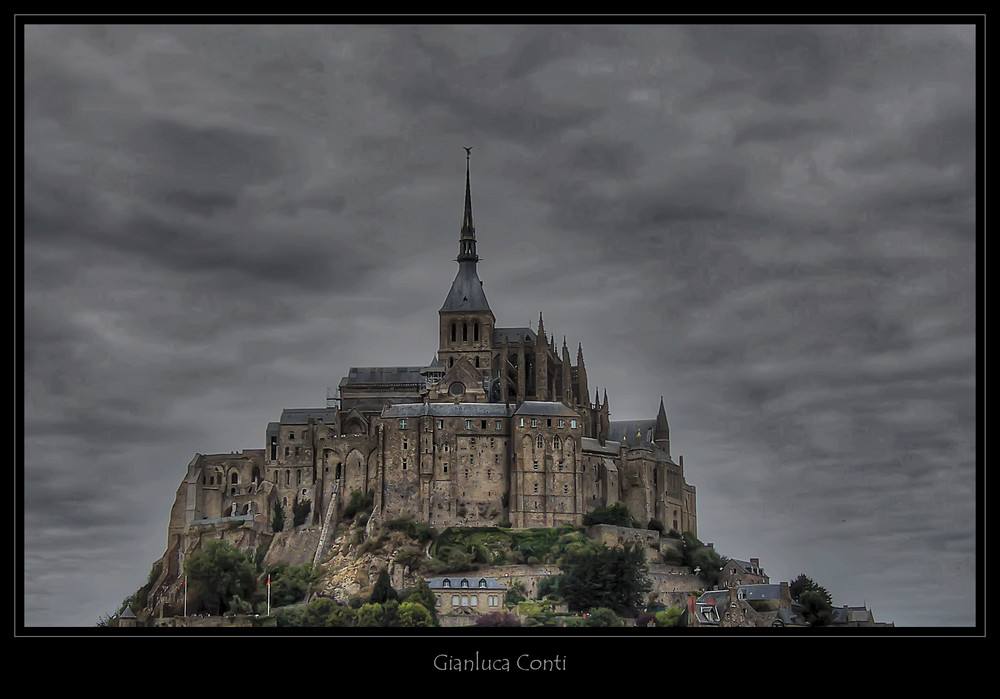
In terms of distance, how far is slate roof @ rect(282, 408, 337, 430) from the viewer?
62.0 meters

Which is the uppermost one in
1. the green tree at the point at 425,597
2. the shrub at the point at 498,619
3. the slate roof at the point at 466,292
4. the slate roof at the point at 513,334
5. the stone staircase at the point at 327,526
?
the slate roof at the point at 466,292

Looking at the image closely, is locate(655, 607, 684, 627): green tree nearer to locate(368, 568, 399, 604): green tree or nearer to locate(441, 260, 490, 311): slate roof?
locate(368, 568, 399, 604): green tree

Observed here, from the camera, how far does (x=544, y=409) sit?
5897 cm

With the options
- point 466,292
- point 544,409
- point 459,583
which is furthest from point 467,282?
point 459,583

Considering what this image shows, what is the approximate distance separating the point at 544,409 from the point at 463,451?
3.77 meters

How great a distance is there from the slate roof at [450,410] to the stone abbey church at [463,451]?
7 centimetres

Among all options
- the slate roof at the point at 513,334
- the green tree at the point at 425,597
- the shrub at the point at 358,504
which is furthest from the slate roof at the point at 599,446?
the green tree at the point at 425,597

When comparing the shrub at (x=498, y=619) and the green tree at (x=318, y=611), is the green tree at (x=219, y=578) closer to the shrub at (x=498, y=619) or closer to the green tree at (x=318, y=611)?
the green tree at (x=318, y=611)

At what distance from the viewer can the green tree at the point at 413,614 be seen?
164 ft

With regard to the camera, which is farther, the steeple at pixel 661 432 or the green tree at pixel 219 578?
the steeple at pixel 661 432

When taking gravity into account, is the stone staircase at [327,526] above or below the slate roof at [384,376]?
below
